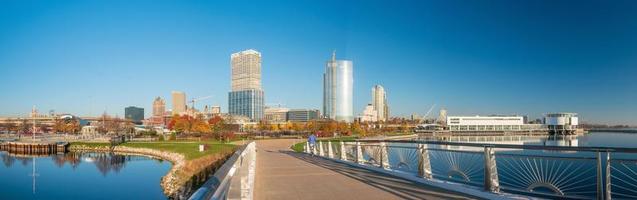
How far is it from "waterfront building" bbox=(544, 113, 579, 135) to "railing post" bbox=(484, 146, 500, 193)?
193 meters

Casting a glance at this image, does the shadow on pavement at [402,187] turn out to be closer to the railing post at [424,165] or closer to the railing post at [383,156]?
the railing post at [424,165]

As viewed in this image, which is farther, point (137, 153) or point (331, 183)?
point (137, 153)

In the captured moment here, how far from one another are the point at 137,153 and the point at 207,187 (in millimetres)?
60584

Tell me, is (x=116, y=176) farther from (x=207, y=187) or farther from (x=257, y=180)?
(x=207, y=187)

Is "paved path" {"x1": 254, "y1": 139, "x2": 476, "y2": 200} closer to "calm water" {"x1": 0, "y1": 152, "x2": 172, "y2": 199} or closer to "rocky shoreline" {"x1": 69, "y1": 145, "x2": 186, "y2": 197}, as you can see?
"rocky shoreline" {"x1": 69, "y1": 145, "x2": 186, "y2": 197}

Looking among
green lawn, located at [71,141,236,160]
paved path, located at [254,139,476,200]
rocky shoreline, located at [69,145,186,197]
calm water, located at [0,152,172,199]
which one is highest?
paved path, located at [254,139,476,200]

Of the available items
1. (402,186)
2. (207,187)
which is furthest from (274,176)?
(207,187)

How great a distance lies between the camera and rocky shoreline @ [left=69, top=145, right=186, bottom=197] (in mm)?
28164

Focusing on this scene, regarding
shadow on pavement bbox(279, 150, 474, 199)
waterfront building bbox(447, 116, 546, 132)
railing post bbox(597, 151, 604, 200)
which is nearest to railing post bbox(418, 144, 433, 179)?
shadow on pavement bbox(279, 150, 474, 199)

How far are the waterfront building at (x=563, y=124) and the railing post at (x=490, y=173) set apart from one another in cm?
19345

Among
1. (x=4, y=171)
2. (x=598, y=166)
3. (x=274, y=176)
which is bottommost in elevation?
(x=4, y=171)

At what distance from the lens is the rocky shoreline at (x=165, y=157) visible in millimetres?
28164

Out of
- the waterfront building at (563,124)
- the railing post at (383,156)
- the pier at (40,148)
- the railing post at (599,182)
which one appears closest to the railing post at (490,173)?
the railing post at (599,182)

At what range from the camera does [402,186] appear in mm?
11156
